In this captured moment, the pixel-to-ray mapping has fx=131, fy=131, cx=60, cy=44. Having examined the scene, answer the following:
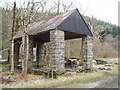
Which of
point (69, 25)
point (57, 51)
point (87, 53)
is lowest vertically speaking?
point (87, 53)

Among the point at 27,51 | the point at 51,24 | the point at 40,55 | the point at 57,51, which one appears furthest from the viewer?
the point at 40,55

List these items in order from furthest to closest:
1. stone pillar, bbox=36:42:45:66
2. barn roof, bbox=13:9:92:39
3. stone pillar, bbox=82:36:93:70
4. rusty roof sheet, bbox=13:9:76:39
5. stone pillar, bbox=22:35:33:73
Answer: stone pillar, bbox=36:42:45:66 < stone pillar, bbox=82:36:93:70 < stone pillar, bbox=22:35:33:73 < rusty roof sheet, bbox=13:9:76:39 < barn roof, bbox=13:9:92:39

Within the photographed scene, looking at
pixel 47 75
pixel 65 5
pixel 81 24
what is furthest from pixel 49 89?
pixel 65 5

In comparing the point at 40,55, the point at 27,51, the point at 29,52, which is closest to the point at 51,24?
the point at 27,51

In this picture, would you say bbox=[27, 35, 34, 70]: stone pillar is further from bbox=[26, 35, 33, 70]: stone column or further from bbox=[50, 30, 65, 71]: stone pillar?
bbox=[50, 30, 65, 71]: stone pillar

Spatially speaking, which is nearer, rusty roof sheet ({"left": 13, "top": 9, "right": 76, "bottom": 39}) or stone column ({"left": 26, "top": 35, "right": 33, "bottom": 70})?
rusty roof sheet ({"left": 13, "top": 9, "right": 76, "bottom": 39})

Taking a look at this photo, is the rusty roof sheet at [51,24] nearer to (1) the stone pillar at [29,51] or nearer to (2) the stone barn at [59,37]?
(2) the stone barn at [59,37]

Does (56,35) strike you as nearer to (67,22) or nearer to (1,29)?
(67,22)

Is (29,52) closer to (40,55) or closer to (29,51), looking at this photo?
(29,51)

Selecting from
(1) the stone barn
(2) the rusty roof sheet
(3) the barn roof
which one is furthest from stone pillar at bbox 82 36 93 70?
(2) the rusty roof sheet

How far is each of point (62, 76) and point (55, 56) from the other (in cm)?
122

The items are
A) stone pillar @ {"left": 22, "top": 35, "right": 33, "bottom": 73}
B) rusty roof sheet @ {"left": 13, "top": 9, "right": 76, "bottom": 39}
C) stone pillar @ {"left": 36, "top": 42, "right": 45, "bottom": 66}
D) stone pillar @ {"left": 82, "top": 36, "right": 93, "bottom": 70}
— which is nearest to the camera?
rusty roof sheet @ {"left": 13, "top": 9, "right": 76, "bottom": 39}

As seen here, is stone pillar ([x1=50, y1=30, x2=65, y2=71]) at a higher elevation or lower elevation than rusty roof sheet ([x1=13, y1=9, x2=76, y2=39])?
lower

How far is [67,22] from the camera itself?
8.54m
